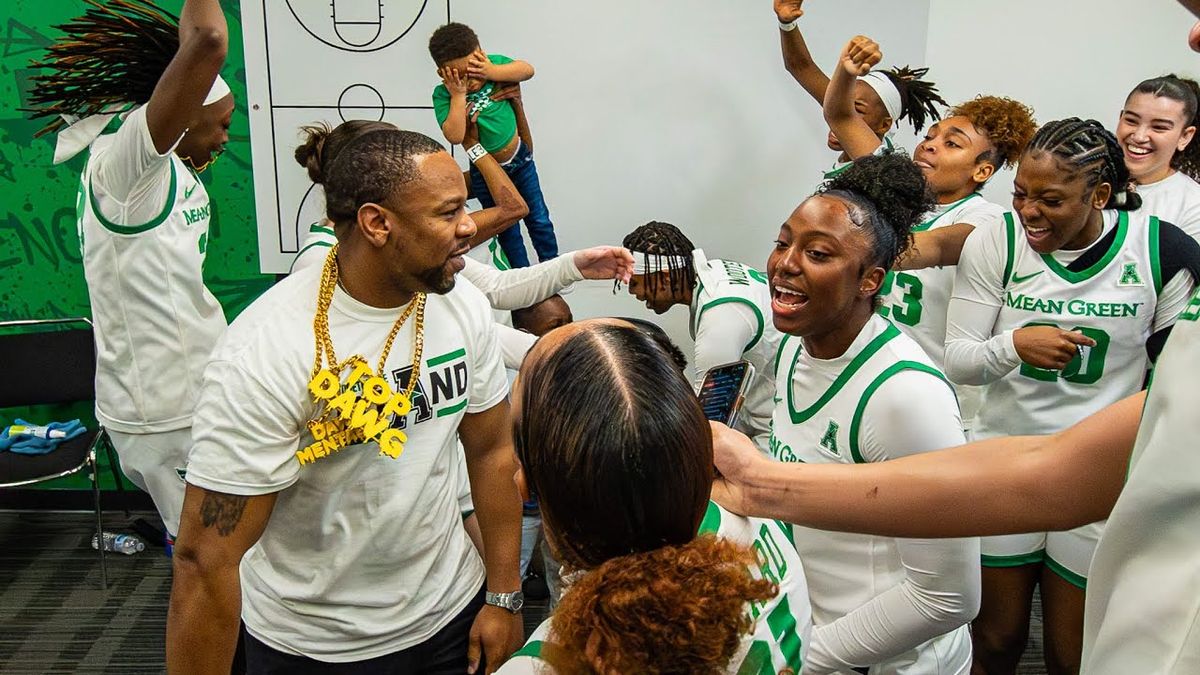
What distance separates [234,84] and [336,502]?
292 cm

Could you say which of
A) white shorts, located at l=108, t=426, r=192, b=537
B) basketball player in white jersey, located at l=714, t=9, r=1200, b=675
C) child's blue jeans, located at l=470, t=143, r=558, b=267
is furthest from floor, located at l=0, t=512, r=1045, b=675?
basketball player in white jersey, located at l=714, t=9, r=1200, b=675

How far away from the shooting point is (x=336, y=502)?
1.71 meters

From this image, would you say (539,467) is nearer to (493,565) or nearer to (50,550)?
(493,565)

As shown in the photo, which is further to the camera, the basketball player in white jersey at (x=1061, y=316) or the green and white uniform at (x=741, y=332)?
the green and white uniform at (x=741, y=332)

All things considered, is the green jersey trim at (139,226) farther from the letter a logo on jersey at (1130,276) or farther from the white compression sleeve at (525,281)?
the letter a logo on jersey at (1130,276)

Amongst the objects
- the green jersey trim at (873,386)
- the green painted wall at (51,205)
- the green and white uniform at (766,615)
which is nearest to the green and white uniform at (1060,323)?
the green jersey trim at (873,386)

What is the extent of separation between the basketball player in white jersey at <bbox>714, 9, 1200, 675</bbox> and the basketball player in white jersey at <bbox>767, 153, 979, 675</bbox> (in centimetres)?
33

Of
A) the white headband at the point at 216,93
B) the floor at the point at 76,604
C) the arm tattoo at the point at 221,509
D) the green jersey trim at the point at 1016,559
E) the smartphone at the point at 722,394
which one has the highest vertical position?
the white headband at the point at 216,93

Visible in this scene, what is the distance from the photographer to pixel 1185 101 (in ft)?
10.3

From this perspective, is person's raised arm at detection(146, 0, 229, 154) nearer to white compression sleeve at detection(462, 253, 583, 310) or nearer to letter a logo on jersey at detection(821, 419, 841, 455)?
white compression sleeve at detection(462, 253, 583, 310)

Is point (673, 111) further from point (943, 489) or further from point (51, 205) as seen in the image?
point (943, 489)

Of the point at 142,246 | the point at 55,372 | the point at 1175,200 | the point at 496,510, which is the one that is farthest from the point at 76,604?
the point at 1175,200

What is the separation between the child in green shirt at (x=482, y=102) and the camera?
361 cm

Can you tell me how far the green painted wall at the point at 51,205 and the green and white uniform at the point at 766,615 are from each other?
350cm
